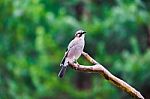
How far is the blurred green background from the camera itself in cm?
1080

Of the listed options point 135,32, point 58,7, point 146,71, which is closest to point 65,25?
point 58,7

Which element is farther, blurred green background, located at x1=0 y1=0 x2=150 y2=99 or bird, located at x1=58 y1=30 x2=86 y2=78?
blurred green background, located at x1=0 y1=0 x2=150 y2=99

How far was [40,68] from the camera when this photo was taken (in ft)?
41.7

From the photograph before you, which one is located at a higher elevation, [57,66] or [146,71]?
[57,66]

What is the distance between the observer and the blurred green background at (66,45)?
1080cm

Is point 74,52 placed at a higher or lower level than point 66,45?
lower

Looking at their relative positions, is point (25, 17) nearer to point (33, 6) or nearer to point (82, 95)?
point (33, 6)

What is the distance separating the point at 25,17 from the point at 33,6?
506 millimetres

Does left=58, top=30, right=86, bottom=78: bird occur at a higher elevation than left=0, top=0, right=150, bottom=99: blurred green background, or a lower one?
lower

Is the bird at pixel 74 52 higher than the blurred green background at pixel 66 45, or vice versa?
the blurred green background at pixel 66 45

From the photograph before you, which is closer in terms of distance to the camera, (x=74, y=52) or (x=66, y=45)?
(x=74, y=52)

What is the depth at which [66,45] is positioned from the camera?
1204cm

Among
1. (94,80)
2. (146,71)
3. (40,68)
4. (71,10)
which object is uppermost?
(71,10)

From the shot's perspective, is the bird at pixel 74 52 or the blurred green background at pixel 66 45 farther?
the blurred green background at pixel 66 45
